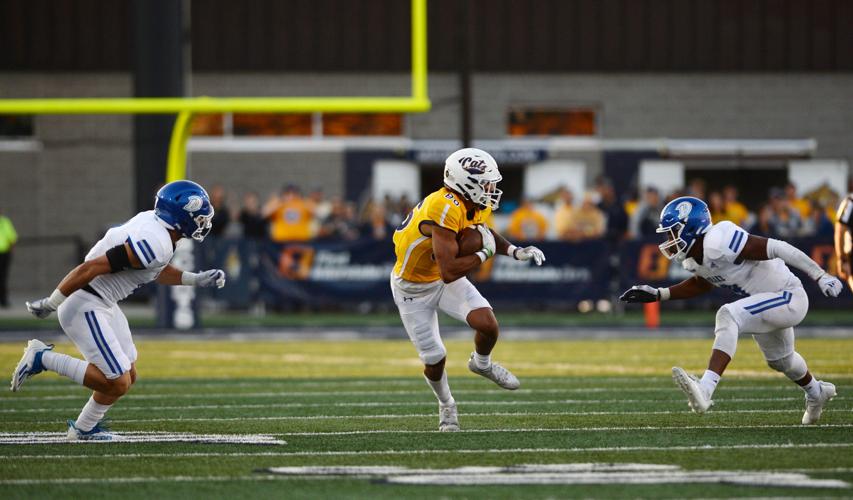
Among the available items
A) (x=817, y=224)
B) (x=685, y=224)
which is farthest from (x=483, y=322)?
(x=817, y=224)

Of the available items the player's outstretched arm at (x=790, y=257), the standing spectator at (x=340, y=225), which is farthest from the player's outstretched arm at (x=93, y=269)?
the standing spectator at (x=340, y=225)

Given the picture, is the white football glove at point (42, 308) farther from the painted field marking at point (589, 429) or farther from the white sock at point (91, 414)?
the painted field marking at point (589, 429)

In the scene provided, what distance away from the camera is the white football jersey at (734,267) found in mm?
8477

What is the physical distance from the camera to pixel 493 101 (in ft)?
92.5

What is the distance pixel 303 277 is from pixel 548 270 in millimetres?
3616

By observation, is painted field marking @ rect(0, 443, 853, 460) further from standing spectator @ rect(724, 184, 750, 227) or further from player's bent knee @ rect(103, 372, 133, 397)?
standing spectator @ rect(724, 184, 750, 227)

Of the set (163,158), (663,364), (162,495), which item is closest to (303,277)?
(163,158)

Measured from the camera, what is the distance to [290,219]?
70.4 ft

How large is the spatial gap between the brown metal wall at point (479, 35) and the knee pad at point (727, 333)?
1971cm

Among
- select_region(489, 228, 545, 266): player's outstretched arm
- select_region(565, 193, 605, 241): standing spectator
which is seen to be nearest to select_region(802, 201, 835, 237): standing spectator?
select_region(565, 193, 605, 241): standing spectator

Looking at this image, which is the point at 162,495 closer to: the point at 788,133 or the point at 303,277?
the point at 303,277

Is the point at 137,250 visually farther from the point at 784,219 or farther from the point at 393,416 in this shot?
the point at 784,219

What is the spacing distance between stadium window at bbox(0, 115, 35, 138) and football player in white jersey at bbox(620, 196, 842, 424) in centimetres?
2122

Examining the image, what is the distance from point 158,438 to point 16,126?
20.9 meters
